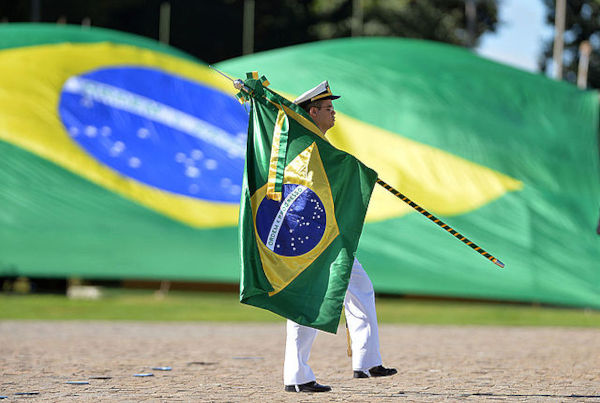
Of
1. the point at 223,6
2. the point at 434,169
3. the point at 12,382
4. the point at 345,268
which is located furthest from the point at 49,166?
the point at 223,6

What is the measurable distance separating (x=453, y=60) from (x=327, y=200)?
9.46m

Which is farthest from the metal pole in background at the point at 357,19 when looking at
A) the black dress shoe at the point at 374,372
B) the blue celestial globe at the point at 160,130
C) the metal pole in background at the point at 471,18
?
the black dress shoe at the point at 374,372

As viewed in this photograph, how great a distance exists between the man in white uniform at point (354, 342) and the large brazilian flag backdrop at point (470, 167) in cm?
744

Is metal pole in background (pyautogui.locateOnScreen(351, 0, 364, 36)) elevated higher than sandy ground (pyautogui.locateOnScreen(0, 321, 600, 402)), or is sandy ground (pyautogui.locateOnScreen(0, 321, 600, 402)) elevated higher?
metal pole in background (pyautogui.locateOnScreen(351, 0, 364, 36))

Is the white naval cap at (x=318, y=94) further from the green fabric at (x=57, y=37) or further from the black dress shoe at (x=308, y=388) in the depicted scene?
the green fabric at (x=57, y=37)

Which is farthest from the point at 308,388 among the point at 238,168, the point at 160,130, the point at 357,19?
the point at 357,19

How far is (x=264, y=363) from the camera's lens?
24.8 ft

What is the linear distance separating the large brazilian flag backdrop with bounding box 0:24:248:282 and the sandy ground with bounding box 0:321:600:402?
2.18m

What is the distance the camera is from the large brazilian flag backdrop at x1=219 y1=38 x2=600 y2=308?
13.2m

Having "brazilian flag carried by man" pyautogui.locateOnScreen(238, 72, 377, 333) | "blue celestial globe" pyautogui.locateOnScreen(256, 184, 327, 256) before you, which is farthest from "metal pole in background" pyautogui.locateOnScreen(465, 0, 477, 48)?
"blue celestial globe" pyautogui.locateOnScreen(256, 184, 327, 256)

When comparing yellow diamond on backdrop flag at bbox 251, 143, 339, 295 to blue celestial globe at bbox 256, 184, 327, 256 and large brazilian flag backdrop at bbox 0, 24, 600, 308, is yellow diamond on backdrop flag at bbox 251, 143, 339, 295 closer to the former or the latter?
blue celestial globe at bbox 256, 184, 327, 256

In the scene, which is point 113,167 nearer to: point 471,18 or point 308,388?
point 308,388

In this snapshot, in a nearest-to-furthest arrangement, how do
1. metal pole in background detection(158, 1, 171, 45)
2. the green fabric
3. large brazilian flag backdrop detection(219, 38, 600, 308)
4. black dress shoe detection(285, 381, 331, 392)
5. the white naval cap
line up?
black dress shoe detection(285, 381, 331, 392) → the white naval cap → large brazilian flag backdrop detection(219, 38, 600, 308) → the green fabric → metal pole in background detection(158, 1, 171, 45)

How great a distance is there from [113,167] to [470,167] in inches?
186
